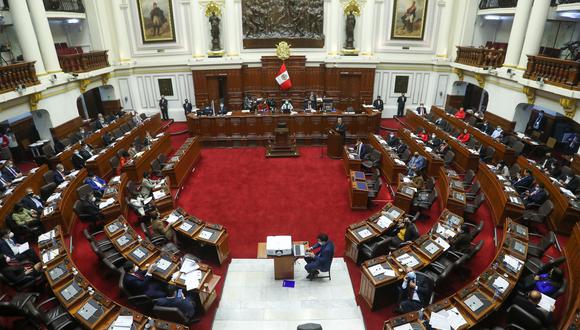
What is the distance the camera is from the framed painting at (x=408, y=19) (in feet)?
57.8

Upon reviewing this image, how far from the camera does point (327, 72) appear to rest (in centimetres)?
1884

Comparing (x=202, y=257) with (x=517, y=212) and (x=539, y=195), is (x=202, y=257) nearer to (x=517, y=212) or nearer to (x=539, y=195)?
(x=517, y=212)

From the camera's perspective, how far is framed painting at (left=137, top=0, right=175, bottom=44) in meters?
17.5

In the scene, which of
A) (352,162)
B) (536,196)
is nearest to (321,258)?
(352,162)

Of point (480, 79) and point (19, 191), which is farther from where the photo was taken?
point (480, 79)

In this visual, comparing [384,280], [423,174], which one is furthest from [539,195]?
[384,280]

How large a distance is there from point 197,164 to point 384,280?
981cm

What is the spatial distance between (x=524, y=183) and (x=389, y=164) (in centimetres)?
413

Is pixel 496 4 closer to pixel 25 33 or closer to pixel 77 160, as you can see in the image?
pixel 77 160

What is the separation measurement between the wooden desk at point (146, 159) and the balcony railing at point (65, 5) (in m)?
7.84

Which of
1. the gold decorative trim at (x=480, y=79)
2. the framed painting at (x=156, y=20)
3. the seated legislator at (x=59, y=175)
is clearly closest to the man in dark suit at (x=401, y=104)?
the gold decorative trim at (x=480, y=79)

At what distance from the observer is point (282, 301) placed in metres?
7.05

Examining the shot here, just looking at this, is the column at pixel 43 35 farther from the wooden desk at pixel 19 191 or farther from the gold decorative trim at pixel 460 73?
the gold decorative trim at pixel 460 73

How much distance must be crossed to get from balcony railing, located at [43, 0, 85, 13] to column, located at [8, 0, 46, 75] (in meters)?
2.95
